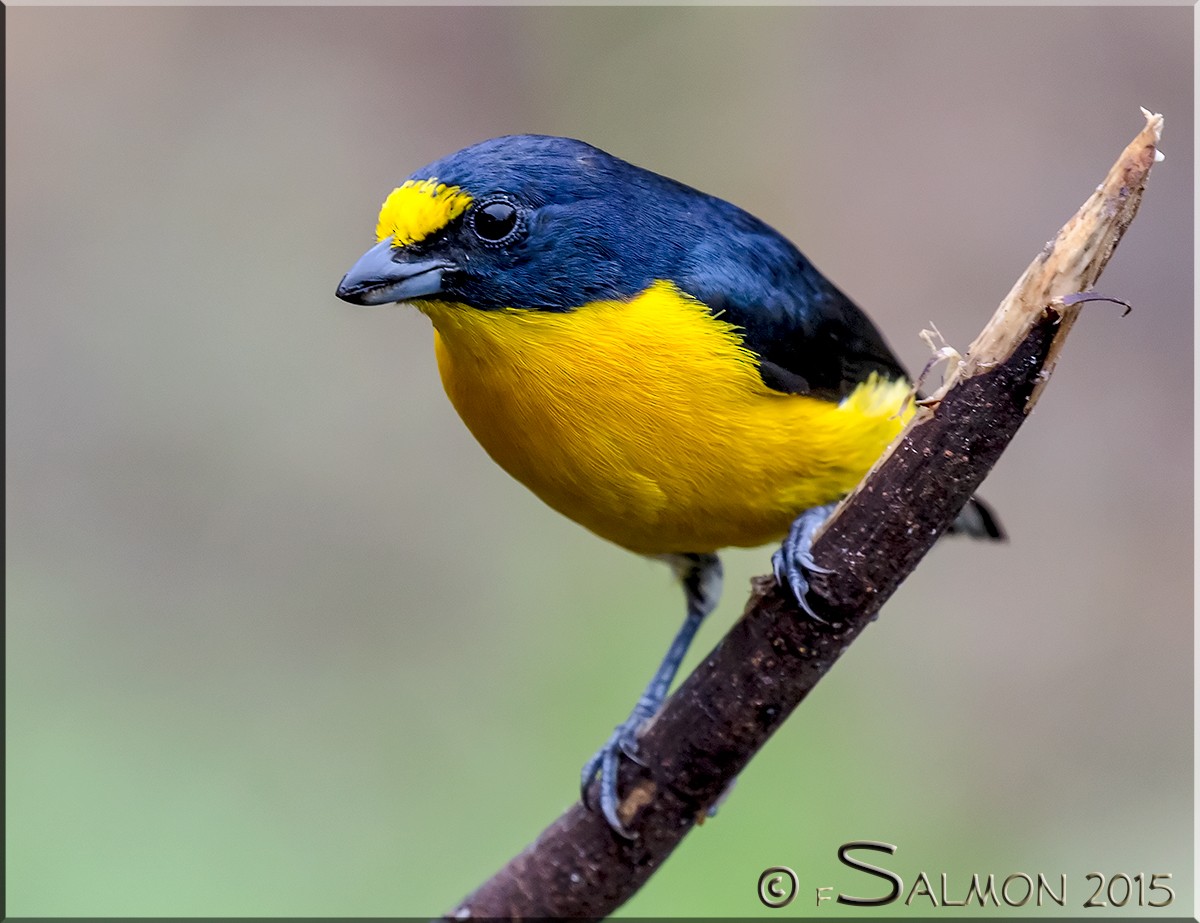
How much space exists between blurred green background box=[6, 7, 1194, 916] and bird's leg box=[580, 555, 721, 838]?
6.14 ft

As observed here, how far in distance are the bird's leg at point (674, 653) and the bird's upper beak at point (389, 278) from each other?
1545mm

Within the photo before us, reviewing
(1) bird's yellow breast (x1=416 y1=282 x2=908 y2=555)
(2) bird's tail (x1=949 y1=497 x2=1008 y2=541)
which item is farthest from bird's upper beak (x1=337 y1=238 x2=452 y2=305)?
(2) bird's tail (x1=949 y1=497 x2=1008 y2=541)

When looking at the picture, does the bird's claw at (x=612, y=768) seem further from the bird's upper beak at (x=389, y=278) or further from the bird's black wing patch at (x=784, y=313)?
the bird's upper beak at (x=389, y=278)

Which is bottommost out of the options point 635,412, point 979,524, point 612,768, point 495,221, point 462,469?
point 462,469

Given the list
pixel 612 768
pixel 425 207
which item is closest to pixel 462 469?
pixel 612 768

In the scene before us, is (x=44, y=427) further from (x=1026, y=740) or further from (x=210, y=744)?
(x=1026, y=740)

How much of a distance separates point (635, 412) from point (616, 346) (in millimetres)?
187

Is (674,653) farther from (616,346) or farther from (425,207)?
(425,207)

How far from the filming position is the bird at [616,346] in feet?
11.3

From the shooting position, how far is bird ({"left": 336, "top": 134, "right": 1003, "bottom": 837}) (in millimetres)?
3434

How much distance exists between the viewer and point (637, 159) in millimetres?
7727

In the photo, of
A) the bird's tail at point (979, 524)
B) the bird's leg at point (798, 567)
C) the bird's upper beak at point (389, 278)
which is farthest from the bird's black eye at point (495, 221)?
the bird's tail at point (979, 524)

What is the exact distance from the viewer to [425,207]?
339 cm

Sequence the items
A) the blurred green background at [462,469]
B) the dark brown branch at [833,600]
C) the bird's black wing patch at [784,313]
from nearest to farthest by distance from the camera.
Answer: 1. the dark brown branch at [833,600]
2. the bird's black wing patch at [784,313]
3. the blurred green background at [462,469]
